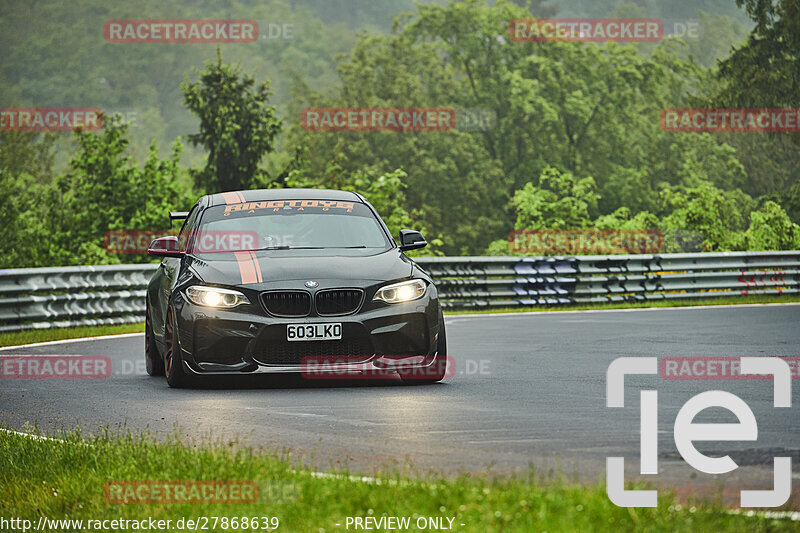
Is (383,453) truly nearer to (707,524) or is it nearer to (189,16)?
(707,524)

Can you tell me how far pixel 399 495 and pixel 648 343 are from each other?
10545 millimetres

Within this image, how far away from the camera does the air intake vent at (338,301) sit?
11.0m

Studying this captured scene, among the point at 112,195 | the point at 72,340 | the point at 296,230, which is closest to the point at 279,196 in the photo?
the point at 296,230

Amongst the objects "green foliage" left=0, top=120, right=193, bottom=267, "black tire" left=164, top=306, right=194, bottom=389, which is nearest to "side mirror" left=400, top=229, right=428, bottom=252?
"black tire" left=164, top=306, right=194, bottom=389

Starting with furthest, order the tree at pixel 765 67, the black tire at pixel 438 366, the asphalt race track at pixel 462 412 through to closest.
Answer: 1. the tree at pixel 765 67
2. the black tire at pixel 438 366
3. the asphalt race track at pixel 462 412

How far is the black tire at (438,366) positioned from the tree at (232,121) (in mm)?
41488

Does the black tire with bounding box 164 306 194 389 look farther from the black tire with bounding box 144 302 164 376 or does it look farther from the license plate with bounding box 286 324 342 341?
the black tire with bounding box 144 302 164 376

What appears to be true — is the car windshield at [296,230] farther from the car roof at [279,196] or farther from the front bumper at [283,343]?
the front bumper at [283,343]

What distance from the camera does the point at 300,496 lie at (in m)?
6.20

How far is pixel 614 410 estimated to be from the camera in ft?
31.4

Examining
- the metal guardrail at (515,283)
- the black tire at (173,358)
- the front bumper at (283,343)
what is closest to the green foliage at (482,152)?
the metal guardrail at (515,283)

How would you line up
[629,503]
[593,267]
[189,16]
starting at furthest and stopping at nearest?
[189,16] → [593,267] → [629,503]

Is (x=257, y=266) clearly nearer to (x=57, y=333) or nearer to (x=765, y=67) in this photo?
(x=57, y=333)

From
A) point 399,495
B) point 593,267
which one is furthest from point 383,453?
point 593,267
